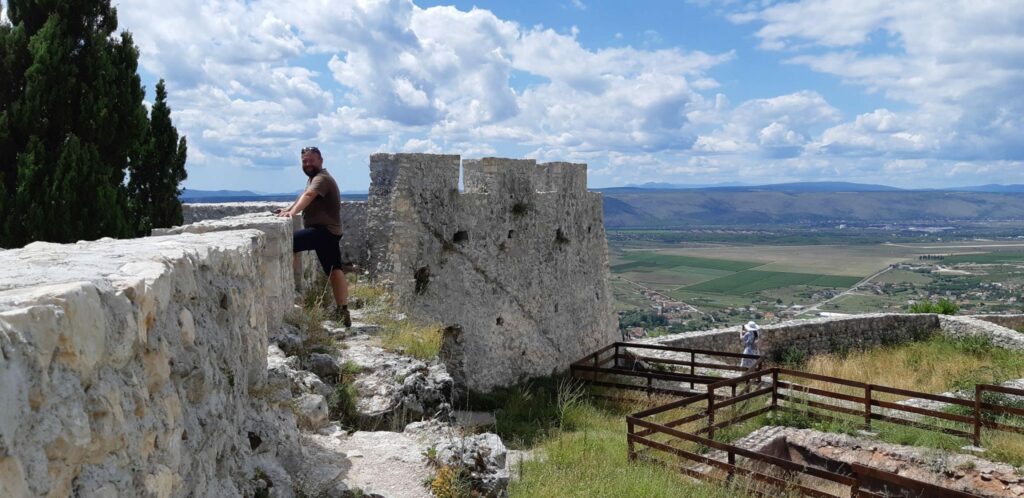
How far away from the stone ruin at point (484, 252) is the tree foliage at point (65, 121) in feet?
4.90

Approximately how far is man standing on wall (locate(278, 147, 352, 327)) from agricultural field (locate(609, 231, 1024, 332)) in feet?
92.2

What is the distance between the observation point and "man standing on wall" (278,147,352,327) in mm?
7379

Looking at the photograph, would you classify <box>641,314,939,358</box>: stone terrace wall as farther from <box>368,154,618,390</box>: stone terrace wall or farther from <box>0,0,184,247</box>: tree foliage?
<box>0,0,184,247</box>: tree foliage

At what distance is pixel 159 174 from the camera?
15.0m

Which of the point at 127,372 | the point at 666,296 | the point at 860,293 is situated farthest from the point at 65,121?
the point at 860,293

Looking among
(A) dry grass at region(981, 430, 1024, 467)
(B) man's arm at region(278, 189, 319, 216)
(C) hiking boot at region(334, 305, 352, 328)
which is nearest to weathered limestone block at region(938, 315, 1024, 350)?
(A) dry grass at region(981, 430, 1024, 467)

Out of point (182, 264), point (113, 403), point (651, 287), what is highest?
point (182, 264)

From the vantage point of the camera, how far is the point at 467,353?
12461mm

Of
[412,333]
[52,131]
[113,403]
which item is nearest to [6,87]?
[52,131]

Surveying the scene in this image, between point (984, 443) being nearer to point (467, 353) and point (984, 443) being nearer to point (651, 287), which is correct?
point (467, 353)

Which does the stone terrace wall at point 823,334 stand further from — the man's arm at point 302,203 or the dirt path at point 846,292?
the dirt path at point 846,292

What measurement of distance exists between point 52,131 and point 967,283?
226 feet

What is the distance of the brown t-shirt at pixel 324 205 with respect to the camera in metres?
7.35

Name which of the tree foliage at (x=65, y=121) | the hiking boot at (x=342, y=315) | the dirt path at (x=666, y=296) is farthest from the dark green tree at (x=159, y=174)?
the dirt path at (x=666, y=296)
